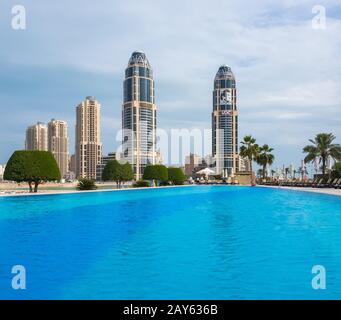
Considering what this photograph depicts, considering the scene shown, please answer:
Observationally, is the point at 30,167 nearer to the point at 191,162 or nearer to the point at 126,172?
the point at 126,172

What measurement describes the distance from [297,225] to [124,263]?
26.7ft

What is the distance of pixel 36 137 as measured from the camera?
169750 millimetres

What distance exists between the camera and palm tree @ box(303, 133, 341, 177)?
5634 centimetres

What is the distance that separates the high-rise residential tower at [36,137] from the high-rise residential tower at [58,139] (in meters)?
2.90

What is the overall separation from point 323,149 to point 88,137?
126 meters

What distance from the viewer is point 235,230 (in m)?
13.3

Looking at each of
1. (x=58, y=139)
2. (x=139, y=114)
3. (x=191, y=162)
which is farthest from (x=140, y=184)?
(x=191, y=162)

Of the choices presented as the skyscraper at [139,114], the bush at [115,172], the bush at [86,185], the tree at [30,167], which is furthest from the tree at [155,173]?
the skyscraper at [139,114]

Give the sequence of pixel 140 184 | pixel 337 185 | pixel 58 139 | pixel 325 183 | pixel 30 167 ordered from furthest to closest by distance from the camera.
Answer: pixel 58 139 → pixel 140 184 → pixel 325 183 → pixel 337 185 → pixel 30 167

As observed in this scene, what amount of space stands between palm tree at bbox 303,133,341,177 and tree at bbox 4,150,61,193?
36.4 m

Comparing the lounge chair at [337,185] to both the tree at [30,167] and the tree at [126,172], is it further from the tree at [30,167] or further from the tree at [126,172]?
the tree at [30,167]

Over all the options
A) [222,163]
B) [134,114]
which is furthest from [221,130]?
[134,114]

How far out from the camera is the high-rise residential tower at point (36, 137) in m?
169

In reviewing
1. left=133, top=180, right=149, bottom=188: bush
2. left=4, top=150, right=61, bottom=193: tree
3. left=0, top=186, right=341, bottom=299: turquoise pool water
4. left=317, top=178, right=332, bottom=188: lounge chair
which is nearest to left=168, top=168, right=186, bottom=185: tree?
left=133, top=180, right=149, bottom=188: bush
